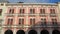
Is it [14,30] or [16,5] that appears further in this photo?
[16,5]

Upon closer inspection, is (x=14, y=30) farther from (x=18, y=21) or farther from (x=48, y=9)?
(x=48, y=9)

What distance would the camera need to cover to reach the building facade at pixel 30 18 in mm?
43812

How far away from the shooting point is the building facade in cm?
4381

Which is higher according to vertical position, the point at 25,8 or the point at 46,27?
the point at 25,8

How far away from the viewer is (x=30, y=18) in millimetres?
45375

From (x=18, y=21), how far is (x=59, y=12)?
41.3 feet

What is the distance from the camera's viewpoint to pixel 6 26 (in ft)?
145

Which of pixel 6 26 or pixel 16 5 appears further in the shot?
pixel 16 5

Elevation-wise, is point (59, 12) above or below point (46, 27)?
above

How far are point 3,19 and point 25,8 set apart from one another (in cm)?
746

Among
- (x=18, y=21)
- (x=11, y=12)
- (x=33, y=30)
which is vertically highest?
(x=11, y=12)

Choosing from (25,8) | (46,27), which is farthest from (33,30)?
(25,8)

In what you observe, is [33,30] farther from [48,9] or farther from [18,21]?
[48,9]

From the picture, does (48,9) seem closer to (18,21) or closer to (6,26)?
(18,21)
